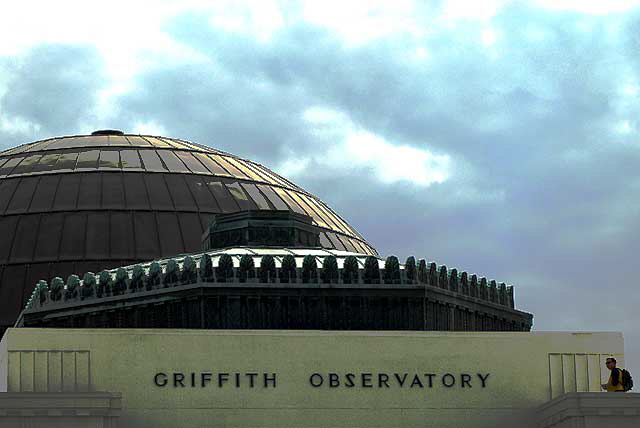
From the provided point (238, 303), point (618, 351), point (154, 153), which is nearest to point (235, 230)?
point (238, 303)

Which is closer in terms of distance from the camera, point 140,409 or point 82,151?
point 140,409

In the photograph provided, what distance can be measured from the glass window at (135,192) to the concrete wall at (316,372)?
22390 millimetres

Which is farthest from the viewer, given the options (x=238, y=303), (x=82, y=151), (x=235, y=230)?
(x=82, y=151)

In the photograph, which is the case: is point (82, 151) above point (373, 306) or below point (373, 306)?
above

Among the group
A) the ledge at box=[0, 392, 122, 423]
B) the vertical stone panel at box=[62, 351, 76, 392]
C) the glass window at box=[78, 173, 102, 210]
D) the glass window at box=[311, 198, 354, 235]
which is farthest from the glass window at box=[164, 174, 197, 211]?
the ledge at box=[0, 392, 122, 423]

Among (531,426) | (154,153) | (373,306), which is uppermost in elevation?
(154,153)

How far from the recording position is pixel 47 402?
121 feet

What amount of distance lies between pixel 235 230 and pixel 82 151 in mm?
19053

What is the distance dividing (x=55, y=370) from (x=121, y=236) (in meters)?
21.8

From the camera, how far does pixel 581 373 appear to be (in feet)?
136

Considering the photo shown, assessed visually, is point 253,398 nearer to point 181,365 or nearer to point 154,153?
point 181,365

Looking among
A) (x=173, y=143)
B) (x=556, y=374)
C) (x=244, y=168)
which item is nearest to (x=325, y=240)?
(x=244, y=168)

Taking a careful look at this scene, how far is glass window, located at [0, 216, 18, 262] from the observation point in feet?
199

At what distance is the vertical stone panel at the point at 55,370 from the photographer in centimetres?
3891
